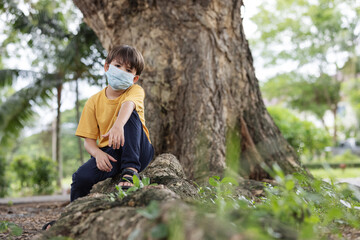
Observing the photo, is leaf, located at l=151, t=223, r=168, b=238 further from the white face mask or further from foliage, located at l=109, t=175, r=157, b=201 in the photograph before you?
the white face mask

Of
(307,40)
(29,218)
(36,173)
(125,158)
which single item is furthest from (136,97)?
(307,40)

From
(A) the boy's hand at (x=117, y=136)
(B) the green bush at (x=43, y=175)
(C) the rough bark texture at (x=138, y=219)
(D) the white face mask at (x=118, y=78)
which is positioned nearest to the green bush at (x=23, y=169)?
(B) the green bush at (x=43, y=175)

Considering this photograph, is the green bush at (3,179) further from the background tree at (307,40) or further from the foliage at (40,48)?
the background tree at (307,40)

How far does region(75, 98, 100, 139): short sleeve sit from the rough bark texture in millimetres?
887

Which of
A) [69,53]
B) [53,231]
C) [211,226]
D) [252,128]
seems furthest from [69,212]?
[69,53]

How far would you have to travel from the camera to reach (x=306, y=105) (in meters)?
24.9

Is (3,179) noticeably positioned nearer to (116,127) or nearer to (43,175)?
(43,175)

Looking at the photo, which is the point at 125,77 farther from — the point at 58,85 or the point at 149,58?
the point at 58,85

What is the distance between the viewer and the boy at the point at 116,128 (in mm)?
2441

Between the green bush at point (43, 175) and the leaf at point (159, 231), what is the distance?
1062cm

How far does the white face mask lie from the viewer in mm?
2660

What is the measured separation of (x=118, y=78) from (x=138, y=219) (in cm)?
164

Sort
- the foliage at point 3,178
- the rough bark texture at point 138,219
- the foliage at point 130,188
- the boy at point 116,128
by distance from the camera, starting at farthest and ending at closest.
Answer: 1. the foliage at point 3,178
2. the boy at point 116,128
3. the foliage at point 130,188
4. the rough bark texture at point 138,219

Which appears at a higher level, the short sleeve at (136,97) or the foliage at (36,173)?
the short sleeve at (136,97)
